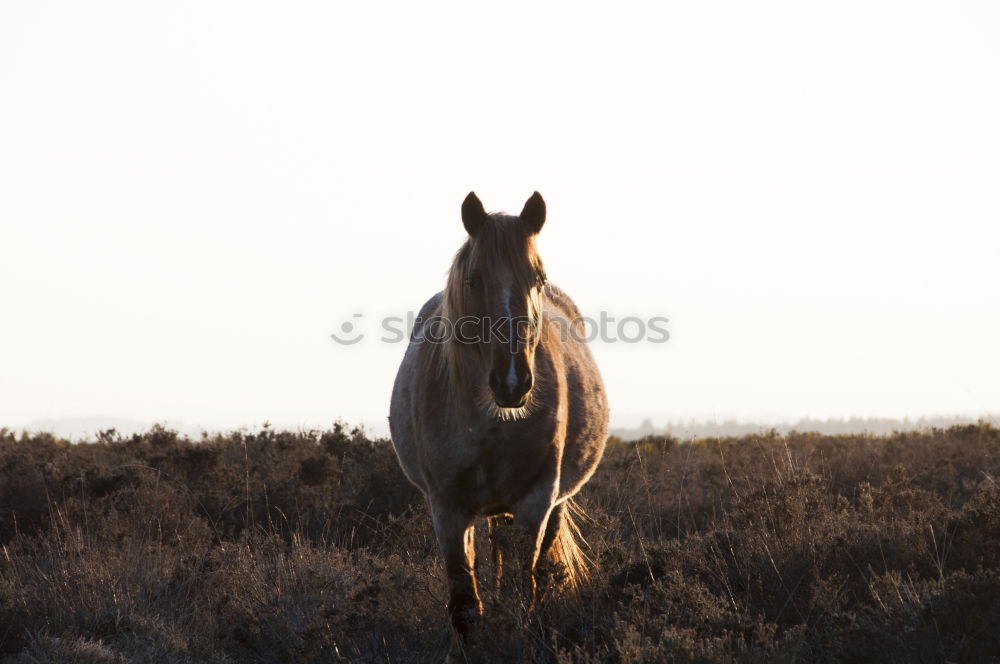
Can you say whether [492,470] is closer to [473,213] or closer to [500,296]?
[500,296]

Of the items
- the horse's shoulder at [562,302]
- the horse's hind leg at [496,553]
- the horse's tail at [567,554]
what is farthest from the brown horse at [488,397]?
the horse's shoulder at [562,302]

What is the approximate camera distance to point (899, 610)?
4.53 m

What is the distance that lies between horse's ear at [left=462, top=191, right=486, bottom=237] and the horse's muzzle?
0.87 m

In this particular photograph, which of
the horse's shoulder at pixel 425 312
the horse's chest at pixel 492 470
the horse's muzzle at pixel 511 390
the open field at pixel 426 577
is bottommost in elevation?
the open field at pixel 426 577

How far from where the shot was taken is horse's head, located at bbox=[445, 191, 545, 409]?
430 centimetres

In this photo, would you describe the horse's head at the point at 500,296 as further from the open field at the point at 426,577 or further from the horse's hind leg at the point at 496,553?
the open field at the point at 426,577

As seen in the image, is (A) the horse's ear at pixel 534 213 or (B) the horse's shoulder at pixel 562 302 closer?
(A) the horse's ear at pixel 534 213

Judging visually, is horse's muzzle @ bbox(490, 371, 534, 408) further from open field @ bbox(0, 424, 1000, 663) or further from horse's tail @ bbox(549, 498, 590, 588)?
horse's tail @ bbox(549, 498, 590, 588)

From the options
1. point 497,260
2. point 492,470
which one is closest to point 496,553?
point 492,470

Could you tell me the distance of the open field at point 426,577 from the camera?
4.58 meters

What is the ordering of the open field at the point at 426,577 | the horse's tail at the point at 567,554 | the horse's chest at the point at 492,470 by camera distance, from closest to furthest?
1. the open field at the point at 426,577
2. the horse's chest at the point at 492,470
3. the horse's tail at the point at 567,554

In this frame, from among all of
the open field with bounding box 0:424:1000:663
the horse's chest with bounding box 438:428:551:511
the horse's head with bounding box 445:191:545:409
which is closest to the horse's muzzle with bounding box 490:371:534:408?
the horse's head with bounding box 445:191:545:409

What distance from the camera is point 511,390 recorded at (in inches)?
167

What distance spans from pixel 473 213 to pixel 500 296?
1.92 feet
